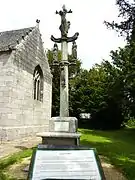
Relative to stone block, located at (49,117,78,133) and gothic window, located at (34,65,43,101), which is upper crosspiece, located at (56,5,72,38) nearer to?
stone block, located at (49,117,78,133)

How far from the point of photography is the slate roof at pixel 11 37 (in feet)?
56.6

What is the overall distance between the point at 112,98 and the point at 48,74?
12717mm

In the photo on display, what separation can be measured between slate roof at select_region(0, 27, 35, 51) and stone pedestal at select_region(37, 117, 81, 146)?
8960 mm

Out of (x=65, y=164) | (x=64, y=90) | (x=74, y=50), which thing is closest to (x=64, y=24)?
(x=74, y=50)

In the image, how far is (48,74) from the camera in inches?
957

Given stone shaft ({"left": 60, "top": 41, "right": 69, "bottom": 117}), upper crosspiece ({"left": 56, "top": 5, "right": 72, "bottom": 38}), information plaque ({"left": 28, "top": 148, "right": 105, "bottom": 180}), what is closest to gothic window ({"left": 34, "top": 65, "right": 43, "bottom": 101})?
upper crosspiece ({"left": 56, "top": 5, "right": 72, "bottom": 38})

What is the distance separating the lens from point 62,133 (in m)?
9.16

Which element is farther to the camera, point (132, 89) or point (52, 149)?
point (132, 89)

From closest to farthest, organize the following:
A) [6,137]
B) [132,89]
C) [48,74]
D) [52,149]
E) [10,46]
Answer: [52,149]
[6,137]
[10,46]
[48,74]
[132,89]

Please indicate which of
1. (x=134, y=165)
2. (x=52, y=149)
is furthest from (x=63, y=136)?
(x=52, y=149)

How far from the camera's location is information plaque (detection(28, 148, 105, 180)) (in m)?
4.23

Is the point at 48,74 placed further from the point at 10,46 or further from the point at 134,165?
the point at 134,165

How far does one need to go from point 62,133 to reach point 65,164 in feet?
15.4

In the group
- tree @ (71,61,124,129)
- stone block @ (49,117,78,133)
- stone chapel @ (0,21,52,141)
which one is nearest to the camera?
stone block @ (49,117,78,133)
